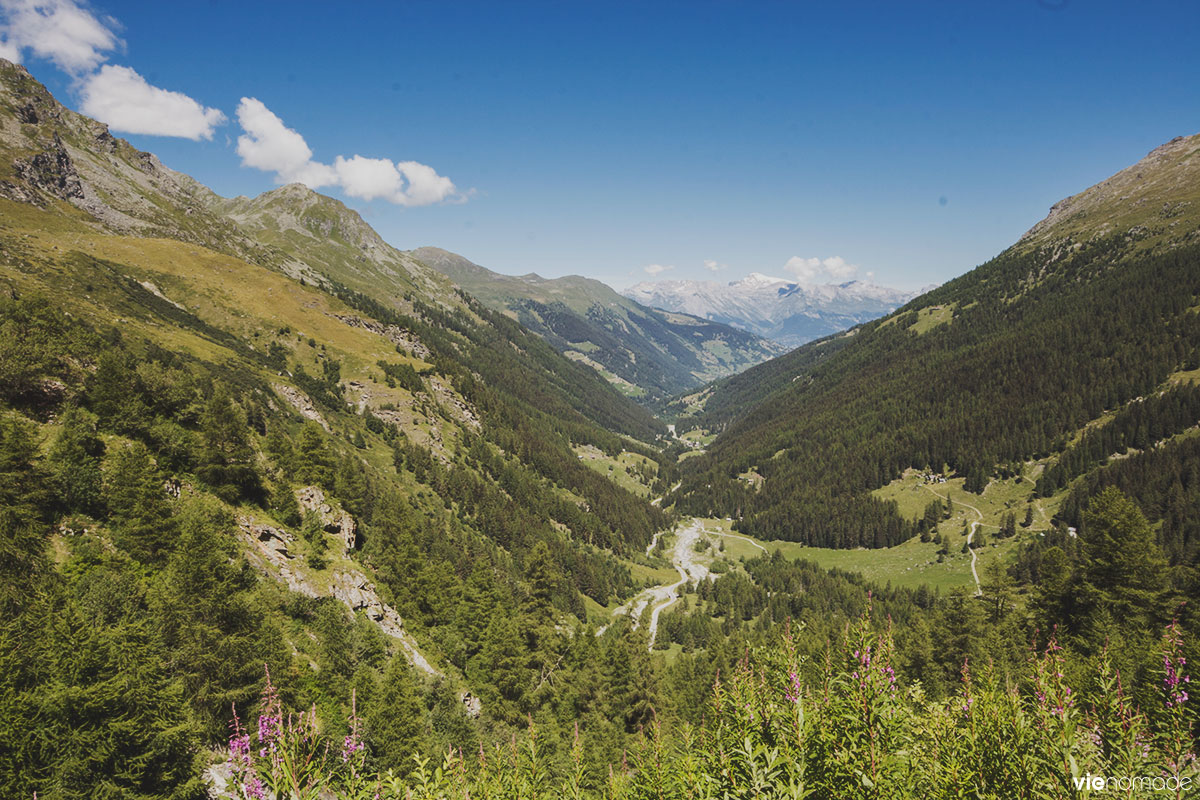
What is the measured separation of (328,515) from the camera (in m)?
59.2

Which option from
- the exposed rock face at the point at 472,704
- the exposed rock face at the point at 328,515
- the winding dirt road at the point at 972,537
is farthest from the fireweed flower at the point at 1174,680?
the winding dirt road at the point at 972,537

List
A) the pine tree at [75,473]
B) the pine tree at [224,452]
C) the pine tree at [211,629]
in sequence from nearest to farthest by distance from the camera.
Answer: the pine tree at [211,629] → the pine tree at [75,473] → the pine tree at [224,452]

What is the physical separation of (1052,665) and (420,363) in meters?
194

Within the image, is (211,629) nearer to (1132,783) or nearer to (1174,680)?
(1132,783)

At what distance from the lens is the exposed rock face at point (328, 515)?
56562 mm

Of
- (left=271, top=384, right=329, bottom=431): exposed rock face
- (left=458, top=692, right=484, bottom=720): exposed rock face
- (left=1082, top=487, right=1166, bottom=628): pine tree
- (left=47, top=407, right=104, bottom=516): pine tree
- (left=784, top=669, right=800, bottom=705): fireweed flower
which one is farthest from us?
Result: (left=271, top=384, right=329, bottom=431): exposed rock face

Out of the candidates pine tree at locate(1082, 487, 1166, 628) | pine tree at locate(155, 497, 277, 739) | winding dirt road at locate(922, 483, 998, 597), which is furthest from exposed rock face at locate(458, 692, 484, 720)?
winding dirt road at locate(922, 483, 998, 597)

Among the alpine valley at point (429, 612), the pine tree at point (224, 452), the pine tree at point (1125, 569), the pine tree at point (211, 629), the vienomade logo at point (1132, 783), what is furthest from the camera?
the pine tree at point (1125, 569)

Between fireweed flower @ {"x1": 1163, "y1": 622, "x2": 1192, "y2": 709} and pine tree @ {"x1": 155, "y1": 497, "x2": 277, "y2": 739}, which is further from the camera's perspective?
pine tree @ {"x1": 155, "y1": 497, "x2": 277, "y2": 739}

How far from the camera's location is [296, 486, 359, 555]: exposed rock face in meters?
56.6

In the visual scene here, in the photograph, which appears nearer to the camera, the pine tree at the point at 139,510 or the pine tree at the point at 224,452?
the pine tree at the point at 139,510

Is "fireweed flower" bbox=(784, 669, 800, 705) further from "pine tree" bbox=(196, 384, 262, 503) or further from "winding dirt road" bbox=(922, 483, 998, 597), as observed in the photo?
"winding dirt road" bbox=(922, 483, 998, 597)

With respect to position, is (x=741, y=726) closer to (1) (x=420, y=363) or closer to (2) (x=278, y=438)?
(2) (x=278, y=438)

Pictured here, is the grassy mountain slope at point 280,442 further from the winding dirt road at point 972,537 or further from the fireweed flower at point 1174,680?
the winding dirt road at point 972,537
